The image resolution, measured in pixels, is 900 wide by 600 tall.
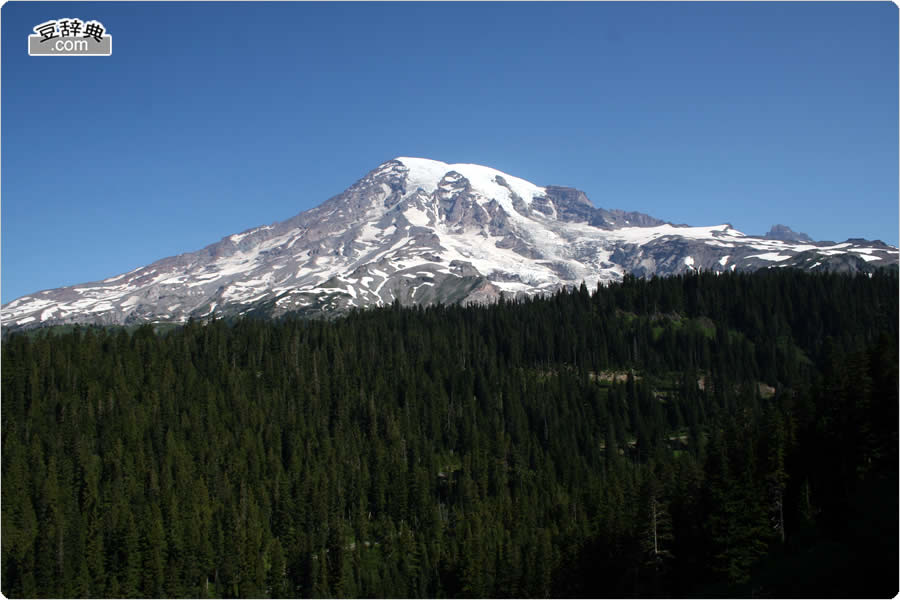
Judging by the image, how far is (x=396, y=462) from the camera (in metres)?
175

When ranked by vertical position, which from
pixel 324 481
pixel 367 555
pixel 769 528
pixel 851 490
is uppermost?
pixel 851 490

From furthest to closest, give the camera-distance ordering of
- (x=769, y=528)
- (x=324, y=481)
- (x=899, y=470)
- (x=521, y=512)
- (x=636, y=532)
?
(x=324, y=481)
(x=521, y=512)
(x=636, y=532)
(x=769, y=528)
(x=899, y=470)

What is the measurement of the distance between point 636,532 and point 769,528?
1570 cm

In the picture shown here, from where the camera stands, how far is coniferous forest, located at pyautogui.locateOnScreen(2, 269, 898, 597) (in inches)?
3182

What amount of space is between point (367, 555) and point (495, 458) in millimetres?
45564

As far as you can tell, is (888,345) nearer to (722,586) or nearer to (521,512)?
(722,586)

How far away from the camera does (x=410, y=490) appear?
16488cm

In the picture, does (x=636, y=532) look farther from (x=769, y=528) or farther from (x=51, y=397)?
(x=51, y=397)

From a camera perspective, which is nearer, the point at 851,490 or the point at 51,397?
the point at 851,490

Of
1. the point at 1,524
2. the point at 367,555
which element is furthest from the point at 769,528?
the point at 1,524

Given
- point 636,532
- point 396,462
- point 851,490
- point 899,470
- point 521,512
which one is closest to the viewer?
point 899,470

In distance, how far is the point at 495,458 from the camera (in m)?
183

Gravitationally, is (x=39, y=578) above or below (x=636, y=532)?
below

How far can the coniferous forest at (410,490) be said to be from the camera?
80.8 meters
